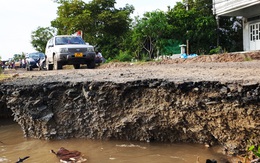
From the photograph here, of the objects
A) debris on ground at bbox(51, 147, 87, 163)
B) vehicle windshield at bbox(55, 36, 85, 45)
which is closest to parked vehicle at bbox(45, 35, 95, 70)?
vehicle windshield at bbox(55, 36, 85, 45)

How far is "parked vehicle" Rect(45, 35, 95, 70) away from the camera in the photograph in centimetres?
1004

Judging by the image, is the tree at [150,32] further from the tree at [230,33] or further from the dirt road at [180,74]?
the dirt road at [180,74]

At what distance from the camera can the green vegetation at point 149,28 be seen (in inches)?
601

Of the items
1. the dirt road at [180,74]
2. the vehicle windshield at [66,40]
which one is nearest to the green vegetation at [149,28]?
the vehicle windshield at [66,40]

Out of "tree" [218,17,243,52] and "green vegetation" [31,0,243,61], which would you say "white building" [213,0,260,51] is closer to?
"green vegetation" [31,0,243,61]

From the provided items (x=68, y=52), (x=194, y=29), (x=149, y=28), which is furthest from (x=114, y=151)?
(x=194, y=29)

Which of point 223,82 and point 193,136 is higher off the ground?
point 223,82

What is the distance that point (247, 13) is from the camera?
13992 millimetres

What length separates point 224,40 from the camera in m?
18.1

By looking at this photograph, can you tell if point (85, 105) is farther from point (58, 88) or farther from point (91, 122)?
point (58, 88)

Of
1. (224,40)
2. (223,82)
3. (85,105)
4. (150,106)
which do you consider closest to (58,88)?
(85,105)

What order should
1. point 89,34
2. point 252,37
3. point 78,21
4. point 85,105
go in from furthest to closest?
1. point 89,34
2. point 78,21
3. point 252,37
4. point 85,105

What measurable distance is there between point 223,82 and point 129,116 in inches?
47.0

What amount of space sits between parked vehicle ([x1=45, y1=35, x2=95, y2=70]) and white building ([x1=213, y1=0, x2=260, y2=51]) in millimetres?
6973
